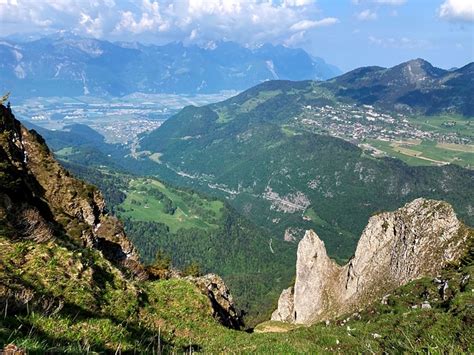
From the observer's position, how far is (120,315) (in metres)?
16.8

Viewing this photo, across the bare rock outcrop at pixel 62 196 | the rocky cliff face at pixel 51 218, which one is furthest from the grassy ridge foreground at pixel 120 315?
the bare rock outcrop at pixel 62 196

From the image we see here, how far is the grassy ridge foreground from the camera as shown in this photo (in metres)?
9.78

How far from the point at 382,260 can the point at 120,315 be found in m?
46.7

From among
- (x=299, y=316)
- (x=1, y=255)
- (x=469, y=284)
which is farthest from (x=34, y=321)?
(x=299, y=316)

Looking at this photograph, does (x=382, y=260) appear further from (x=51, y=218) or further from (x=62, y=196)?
(x=62, y=196)

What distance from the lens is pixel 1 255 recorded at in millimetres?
15016

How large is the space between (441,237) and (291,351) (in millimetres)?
40456

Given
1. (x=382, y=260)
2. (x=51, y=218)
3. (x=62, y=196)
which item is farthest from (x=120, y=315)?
(x=382, y=260)

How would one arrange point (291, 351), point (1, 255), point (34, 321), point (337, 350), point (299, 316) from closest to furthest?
point (34, 321) < point (291, 351) < point (1, 255) < point (337, 350) < point (299, 316)

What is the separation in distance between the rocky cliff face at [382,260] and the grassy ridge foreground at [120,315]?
21466mm

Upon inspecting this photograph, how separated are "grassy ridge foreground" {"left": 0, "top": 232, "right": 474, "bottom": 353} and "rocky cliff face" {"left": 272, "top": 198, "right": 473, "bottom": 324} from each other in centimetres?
2147

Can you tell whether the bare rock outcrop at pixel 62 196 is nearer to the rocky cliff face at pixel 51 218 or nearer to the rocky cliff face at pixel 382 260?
the rocky cliff face at pixel 51 218

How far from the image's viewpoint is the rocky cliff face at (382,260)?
4616 centimetres

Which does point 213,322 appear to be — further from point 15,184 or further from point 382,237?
point 382,237
